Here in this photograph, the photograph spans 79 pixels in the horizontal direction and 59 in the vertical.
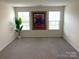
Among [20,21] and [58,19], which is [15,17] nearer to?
[20,21]

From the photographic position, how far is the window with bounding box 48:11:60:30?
771 cm

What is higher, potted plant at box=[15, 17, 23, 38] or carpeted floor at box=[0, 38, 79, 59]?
potted plant at box=[15, 17, 23, 38]

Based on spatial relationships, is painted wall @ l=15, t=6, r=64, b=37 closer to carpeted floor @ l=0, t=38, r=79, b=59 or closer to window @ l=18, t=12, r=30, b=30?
window @ l=18, t=12, r=30, b=30

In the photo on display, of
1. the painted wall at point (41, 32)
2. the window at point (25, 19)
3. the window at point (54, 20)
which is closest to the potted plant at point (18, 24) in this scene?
the window at point (25, 19)

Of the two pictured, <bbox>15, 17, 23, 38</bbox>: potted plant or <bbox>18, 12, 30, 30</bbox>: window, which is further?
<bbox>18, 12, 30, 30</bbox>: window

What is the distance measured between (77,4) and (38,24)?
3.37 metres

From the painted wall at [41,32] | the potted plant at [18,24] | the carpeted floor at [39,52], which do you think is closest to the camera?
the carpeted floor at [39,52]

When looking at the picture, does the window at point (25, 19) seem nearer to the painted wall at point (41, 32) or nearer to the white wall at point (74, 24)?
the painted wall at point (41, 32)

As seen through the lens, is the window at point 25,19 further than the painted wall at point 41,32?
Yes

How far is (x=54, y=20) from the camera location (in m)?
7.82

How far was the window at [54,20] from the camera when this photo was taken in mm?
7715

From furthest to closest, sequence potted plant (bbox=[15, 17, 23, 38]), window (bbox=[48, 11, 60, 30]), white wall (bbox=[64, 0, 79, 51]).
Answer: window (bbox=[48, 11, 60, 30]) < potted plant (bbox=[15, 17, 23, 38]) < white wall (bbox=[64, 0, 79, 51])

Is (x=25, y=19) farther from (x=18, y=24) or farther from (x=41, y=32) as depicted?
(x=41, y=32)

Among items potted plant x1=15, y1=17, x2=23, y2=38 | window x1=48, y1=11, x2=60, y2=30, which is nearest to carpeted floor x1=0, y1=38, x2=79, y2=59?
potted plant x1=15, y1=17, x2=23, y2=38
